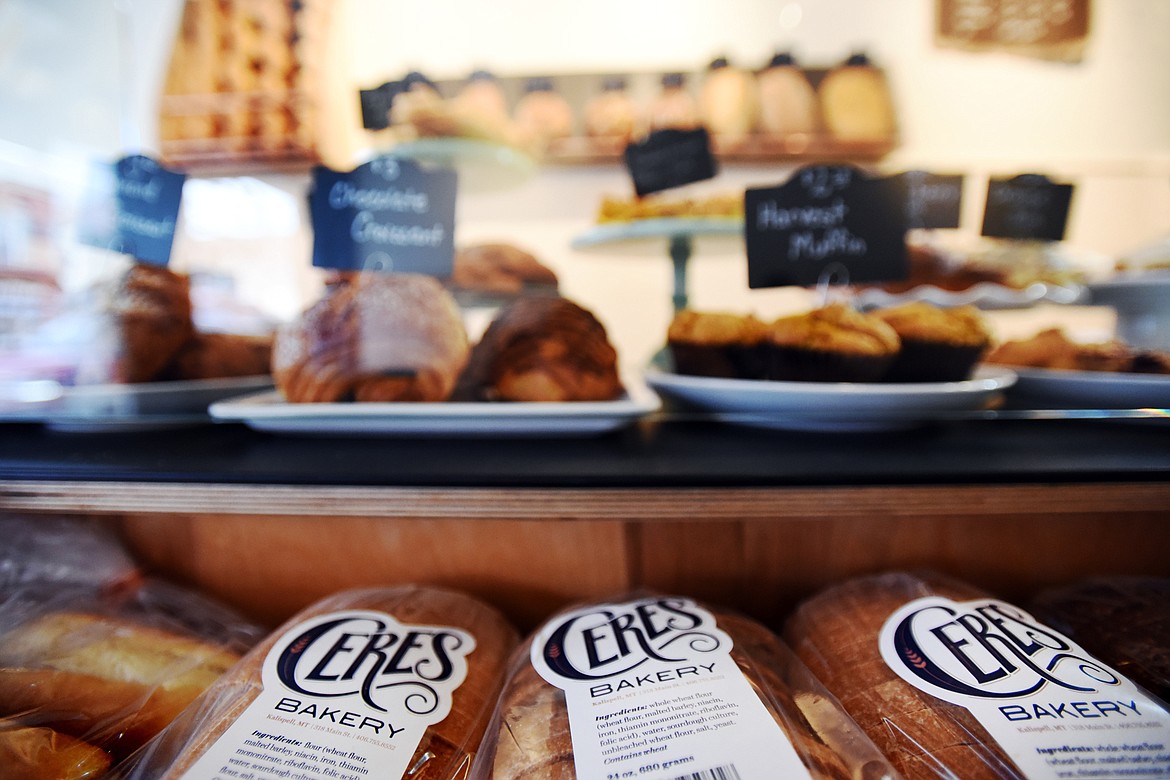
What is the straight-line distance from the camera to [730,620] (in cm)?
70

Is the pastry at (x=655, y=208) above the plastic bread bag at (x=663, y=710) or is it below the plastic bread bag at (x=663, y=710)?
above

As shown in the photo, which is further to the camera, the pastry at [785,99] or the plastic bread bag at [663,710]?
the pastry at [785,99]

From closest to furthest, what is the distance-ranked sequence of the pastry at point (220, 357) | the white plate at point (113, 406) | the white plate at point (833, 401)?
the white plate at point (833, 401) → the white plate at point (113, 406) → the pastry at point (220, 357)

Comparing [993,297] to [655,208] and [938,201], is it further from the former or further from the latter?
[655,208]

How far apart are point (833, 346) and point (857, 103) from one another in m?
0.84

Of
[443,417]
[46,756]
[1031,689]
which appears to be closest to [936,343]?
[1031,689]

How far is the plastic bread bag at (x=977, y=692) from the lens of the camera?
0.47m

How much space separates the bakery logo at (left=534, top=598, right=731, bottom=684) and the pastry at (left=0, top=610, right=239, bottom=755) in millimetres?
433

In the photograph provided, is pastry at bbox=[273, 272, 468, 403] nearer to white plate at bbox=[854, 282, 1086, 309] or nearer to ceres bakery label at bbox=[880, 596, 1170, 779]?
ceres bakery label at bbox=[880, 596, 1170, 779]

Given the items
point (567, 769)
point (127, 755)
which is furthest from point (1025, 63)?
point (127, 755)

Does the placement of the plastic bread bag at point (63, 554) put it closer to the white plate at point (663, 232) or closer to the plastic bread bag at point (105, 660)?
the plastic bread bag at point (105, 660)

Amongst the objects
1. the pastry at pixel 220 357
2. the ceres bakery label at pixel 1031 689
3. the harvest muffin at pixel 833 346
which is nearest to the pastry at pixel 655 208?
the harvest muffin at pixel 833 346

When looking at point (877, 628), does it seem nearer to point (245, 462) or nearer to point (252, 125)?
point (245, 462)

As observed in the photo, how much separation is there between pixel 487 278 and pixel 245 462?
69 cm
